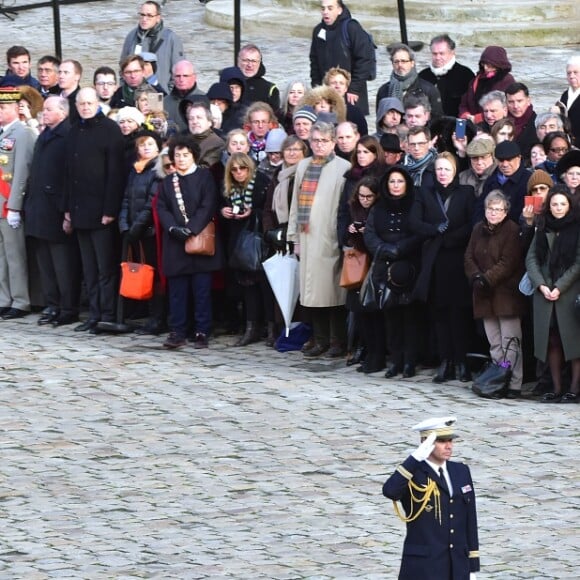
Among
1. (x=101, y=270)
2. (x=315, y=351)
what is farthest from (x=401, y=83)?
(x=101, y=270)

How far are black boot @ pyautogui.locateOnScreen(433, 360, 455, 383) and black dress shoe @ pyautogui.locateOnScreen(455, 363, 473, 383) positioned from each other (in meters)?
0.05

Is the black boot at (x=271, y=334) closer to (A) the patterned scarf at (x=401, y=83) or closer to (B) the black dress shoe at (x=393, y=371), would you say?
(B) the black dress shoe at (x=393, y=371)

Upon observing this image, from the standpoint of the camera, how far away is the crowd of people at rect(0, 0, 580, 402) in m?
14.9

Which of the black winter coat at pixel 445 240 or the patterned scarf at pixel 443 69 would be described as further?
the patterned scarf at pixel 443 69

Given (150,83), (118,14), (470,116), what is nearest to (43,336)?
(150,83)

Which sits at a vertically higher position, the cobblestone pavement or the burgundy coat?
the burgundy coat

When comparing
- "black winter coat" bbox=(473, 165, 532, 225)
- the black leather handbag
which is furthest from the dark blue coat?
"black winter coat" bbox=(473, 165, 532, 225)

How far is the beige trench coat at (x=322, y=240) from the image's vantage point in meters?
15.9

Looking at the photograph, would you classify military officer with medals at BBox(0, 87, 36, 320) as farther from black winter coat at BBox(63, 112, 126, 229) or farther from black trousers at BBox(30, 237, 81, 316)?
black winter coat at BBox(63, 112, 126, 229)

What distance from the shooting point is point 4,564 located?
11453mm

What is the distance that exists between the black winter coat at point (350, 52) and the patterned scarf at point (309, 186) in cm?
276

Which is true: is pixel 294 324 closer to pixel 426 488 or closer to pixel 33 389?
pixel 33 389

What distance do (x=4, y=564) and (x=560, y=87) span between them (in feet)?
41.1

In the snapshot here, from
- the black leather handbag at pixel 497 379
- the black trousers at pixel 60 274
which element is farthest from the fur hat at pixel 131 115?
the black leather handbag at pixel 497 379
